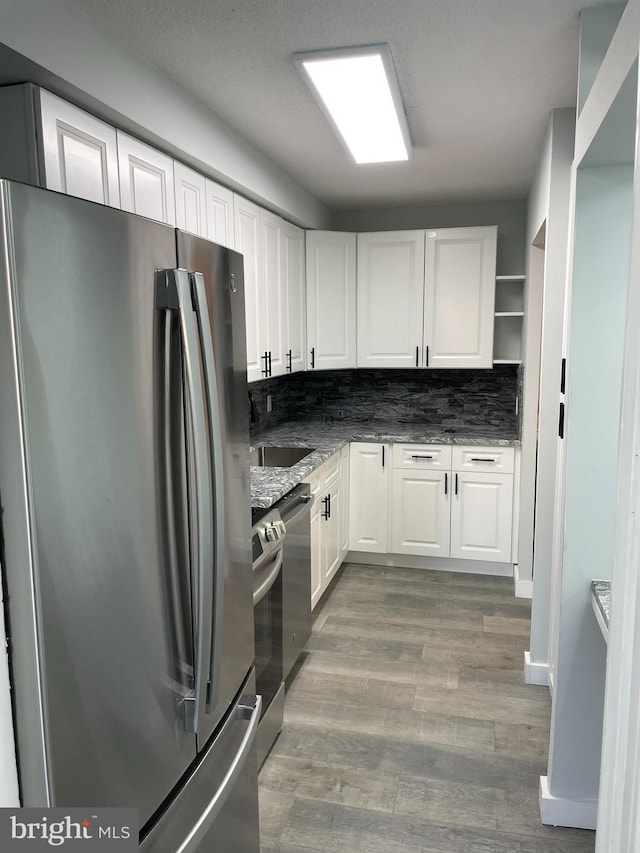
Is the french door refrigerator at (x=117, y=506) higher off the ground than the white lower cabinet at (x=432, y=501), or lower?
higher

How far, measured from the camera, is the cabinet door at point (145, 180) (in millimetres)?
1949

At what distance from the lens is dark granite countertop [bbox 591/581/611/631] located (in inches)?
68.2

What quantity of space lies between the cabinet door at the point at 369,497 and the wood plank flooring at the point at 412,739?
0.59 metres

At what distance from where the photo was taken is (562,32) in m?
1.90

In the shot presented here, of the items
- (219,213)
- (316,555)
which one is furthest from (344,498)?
(219,213)

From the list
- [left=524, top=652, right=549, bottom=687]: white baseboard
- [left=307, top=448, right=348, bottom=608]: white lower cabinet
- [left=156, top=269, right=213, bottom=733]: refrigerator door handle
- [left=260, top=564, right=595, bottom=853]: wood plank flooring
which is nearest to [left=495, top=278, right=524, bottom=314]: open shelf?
[left=307, top=448, right=348, bottom=608]: white lower cabinet

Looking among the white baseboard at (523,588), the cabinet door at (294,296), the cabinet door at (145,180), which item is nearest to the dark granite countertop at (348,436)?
the cabinet door at (294,296)

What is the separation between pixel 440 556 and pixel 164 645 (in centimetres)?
321

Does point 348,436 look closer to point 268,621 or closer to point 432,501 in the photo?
point 432,501

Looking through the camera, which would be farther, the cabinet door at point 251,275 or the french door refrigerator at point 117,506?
the cabinet door at point 251,275

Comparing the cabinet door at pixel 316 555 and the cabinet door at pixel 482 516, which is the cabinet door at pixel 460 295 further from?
the cabinet door at pixel 316 555

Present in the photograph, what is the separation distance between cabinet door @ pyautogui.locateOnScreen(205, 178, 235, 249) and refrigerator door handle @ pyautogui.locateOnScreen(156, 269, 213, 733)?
147 centimetres

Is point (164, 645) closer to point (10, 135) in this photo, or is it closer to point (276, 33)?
point (10, 135)

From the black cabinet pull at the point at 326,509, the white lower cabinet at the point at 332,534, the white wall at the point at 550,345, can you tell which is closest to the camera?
the white wall at the point at 550,345
